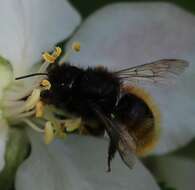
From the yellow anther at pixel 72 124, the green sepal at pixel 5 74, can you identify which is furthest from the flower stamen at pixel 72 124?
the green sepal at pixel 5 74

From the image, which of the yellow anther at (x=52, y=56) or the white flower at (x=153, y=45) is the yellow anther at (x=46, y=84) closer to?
the yellow anther at (x=52, y=56)

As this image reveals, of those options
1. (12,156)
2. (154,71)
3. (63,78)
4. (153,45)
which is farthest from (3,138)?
(153,45)

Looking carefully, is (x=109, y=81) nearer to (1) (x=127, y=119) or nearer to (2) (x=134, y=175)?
(1) (x=127, y=119)

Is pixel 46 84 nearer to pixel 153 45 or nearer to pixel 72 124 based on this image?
pixel 72 124

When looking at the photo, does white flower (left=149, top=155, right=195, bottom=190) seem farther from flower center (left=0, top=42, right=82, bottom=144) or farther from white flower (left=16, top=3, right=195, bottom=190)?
flower center (left=0, top=42, right=82, bottom=144)

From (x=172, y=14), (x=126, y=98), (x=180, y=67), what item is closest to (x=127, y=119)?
(x=126, y=98)

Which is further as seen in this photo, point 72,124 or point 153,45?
point 153,45

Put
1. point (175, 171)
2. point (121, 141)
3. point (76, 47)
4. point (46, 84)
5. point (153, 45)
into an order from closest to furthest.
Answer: point (121, 141) < point (46, 84) < point (76, 47) < point (153, 45) < point (175, 171)
